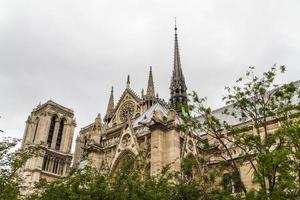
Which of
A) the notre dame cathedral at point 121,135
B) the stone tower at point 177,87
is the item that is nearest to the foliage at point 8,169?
the notre dame cathedral at point 121,135

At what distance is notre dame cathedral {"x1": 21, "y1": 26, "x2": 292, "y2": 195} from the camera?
880 inches

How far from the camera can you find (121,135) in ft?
82.8

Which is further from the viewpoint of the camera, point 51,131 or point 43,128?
point 51,131

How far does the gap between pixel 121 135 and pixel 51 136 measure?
149 ft

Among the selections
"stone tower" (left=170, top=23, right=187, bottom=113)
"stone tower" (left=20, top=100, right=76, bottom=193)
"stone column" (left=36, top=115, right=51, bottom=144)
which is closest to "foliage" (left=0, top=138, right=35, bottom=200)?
"stone tower" (left=170, top=23, right=187, bottom=113)

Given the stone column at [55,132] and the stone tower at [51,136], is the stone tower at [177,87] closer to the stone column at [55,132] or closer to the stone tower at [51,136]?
the stone tower at [51,136]

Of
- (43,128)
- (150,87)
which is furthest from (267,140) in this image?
(43,128)

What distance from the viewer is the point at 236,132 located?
584 inches

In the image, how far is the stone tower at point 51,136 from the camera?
61.8 metres

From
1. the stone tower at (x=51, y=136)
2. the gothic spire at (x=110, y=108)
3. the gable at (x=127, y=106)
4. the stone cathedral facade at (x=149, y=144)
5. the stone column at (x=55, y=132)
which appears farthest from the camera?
the stone column at (x=55, y=132)

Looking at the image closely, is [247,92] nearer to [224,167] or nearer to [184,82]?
[224,167]

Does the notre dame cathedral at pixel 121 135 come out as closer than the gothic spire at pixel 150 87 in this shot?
Yes

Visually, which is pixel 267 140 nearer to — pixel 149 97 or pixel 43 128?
pixel 149 97

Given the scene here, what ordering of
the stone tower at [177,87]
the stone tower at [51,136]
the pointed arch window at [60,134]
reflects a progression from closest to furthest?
the stone tower at [177,87] < the stone tower at [51,136] < the pointed arch window at [60,134]
